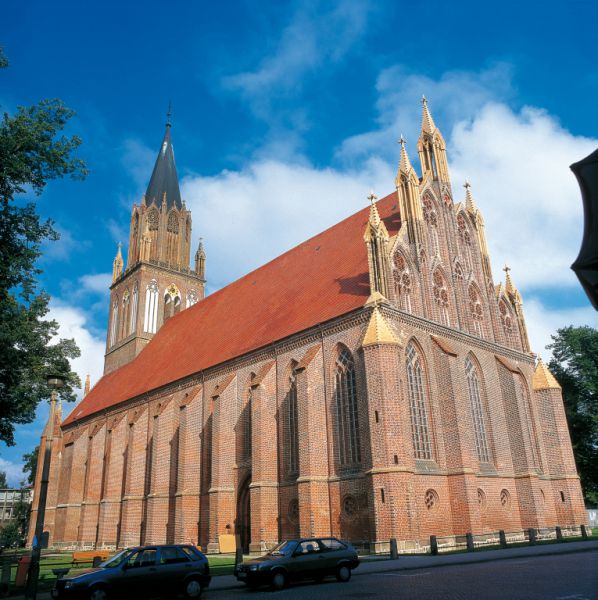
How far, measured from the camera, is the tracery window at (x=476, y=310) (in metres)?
26.6

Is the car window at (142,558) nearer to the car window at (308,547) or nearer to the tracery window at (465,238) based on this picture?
the car window at (308,547)

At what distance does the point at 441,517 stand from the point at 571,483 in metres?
8.51

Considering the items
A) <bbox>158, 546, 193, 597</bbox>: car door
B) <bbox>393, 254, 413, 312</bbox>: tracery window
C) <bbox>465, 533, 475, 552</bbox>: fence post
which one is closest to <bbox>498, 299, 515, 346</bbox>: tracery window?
<bbox>393, 254, 413, 312</bbox>: tracery window

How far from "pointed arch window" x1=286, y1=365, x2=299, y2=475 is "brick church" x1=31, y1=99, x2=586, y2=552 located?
7cm

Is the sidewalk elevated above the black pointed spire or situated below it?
below

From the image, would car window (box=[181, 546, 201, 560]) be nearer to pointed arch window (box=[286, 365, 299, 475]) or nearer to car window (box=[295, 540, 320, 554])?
car window (box=[295, 540, 320, 554])

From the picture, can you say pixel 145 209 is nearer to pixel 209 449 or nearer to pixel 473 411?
pixel 209 449

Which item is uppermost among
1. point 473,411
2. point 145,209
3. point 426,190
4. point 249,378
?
point 145,209

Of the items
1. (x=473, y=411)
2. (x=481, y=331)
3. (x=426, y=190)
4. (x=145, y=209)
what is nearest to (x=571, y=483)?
(x=473, y=411)

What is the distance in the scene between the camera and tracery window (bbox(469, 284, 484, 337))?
26641 mm

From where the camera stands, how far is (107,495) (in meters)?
33.3

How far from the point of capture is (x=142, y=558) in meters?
12.0

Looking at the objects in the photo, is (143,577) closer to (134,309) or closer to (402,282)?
(402,282)

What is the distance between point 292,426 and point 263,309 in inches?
324
